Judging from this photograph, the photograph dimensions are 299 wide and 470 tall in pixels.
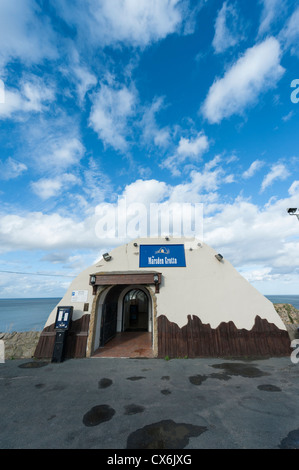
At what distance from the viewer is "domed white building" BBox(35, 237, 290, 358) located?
811cm

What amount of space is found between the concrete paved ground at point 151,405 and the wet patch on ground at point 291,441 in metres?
0.02

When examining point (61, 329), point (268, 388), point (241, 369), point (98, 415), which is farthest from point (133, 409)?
point (61, 329)

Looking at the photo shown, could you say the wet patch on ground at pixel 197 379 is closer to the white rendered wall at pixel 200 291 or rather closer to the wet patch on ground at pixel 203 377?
the wet patch on ground at pixel 203 377

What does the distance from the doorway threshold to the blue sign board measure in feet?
12.8

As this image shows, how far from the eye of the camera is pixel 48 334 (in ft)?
26.8

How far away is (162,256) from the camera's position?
9.35 m

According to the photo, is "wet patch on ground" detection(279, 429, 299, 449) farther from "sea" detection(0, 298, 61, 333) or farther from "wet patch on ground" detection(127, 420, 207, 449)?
"sea" detection(0, 298, 61, 333)

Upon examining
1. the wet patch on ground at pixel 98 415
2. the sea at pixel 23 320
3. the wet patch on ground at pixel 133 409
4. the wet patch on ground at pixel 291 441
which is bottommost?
the sea at pixel 23 320

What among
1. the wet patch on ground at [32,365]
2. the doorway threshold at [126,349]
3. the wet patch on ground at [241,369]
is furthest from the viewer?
the doorway threshold at [126,349]

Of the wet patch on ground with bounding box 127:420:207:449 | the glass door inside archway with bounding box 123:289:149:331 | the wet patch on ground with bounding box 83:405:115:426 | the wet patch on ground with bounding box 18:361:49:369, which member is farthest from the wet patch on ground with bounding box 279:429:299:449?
the glass door inside archway with bounding box 123:289:149:331

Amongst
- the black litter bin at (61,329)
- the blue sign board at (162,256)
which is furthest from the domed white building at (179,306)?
the black litter bin at (61,329)

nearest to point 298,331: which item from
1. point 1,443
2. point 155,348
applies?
point 155,348

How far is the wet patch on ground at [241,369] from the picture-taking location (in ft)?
20.7
